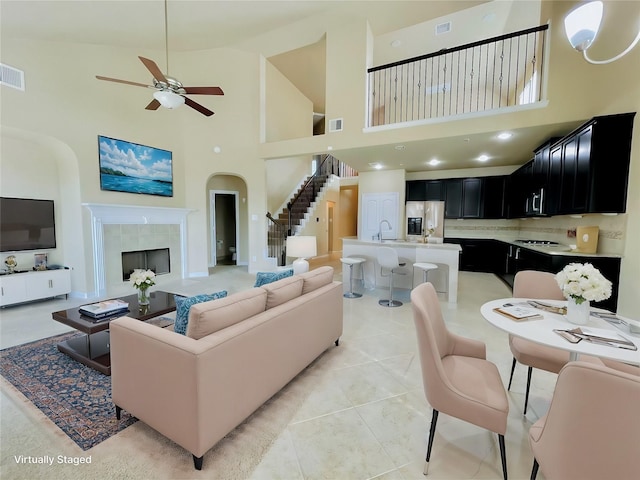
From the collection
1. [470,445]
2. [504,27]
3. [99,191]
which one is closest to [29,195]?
[99,191]

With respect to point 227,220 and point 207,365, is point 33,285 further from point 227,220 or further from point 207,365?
point 227,220

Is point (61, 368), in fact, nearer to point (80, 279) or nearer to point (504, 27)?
point (80, 279)

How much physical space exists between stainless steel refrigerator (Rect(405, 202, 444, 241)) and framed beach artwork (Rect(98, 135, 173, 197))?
5.95m

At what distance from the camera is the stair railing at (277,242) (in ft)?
23.4

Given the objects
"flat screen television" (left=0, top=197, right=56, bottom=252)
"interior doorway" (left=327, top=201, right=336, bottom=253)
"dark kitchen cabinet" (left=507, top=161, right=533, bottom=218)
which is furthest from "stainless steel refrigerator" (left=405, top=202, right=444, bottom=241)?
"flat screen television" (left=0, top=197, right=56, bottom=252)

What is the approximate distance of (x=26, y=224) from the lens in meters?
4.36

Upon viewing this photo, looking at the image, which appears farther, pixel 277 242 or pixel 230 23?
pixel 277 242

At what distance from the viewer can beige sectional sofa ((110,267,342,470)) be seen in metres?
1.48

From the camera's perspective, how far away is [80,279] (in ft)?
15.7

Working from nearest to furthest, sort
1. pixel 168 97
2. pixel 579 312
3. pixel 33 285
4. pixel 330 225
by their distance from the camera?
pixel 579 312
pixel 168 97
pixel 33 285
pixel 330 225

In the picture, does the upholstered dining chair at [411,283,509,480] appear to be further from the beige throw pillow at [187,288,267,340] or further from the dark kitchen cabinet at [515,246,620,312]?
the dark kitchen cabinet at [515,246,620,312]

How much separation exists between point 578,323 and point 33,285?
654cm

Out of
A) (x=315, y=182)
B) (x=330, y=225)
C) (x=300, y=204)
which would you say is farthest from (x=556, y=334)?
(x=330, y=225)

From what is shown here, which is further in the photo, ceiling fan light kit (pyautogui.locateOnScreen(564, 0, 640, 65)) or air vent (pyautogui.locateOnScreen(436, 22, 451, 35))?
air vent (pyautogui.locateOnScreen(436, 22, 451, 35))
